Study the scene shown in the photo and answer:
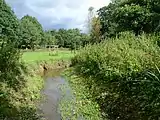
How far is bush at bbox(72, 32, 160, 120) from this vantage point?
8336 millimetres

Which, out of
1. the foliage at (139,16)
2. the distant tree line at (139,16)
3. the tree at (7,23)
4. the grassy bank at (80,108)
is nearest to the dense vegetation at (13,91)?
the grassy bank at (80,108)

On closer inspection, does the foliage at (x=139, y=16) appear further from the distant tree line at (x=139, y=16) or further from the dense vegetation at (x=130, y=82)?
the dense vegetation at (x=130, y=82)

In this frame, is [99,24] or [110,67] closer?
[110,67]

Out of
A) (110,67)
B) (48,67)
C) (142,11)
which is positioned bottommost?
(48,67)

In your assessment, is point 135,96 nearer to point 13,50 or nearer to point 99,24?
point 13,50

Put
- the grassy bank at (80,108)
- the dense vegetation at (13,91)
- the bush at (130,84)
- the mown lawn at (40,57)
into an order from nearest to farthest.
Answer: the bush at (130,84) < the dense vegetation at (13,91) < the grassy bank at (80,108) < the mown lawn at (40,57)

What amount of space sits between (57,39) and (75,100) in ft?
260

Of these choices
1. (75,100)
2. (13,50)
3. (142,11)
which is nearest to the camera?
(75,100)

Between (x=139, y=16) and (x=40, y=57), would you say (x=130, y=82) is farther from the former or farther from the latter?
(x=40, y=57)

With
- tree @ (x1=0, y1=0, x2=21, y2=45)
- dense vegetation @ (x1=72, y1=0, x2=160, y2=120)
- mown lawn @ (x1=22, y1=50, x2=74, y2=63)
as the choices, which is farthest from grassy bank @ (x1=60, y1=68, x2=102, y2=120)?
tree @ (x1=0, y1=0, x2=21, y2=45)

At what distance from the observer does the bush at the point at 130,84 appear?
8336 millimetres

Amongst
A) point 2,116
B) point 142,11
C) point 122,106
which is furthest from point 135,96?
point 142,11

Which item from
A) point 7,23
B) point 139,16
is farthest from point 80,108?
point 7,23

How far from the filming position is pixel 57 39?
301 feet
